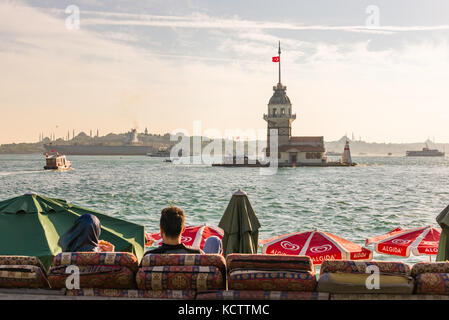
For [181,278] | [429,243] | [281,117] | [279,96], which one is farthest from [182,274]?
[279,96]

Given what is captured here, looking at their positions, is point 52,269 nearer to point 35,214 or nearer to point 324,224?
point 35,214

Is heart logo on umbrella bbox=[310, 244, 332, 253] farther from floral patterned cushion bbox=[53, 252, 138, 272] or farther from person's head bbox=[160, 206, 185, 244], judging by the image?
floral patterned cushion bbox=[53, 252, 138, 272]

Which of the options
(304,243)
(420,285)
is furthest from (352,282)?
(304,243)

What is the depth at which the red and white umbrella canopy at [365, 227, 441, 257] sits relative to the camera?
28.2 feet

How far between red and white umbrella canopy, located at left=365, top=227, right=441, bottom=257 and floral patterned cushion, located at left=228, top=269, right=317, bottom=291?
5885 millimetres

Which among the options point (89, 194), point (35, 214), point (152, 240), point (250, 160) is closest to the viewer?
point (35, 214)

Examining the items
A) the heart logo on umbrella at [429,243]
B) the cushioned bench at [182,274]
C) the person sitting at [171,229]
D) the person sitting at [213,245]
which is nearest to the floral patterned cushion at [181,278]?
the cushioned bench at [182,274]

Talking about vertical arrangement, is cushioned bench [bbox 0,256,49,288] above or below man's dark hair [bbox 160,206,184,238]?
below

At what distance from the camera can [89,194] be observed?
Result: 128ft

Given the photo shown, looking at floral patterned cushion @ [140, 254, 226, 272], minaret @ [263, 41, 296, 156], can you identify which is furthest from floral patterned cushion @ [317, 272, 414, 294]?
minaret @ [263, 41, 296, 156]

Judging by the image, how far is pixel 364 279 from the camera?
3551mm

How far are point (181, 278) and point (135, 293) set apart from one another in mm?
454

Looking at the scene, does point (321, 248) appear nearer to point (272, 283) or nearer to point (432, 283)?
point (432, 283)
